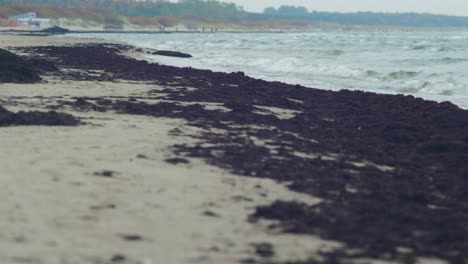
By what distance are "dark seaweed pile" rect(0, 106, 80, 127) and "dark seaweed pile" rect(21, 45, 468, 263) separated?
164 centimetres

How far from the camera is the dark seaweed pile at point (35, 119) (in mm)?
8281

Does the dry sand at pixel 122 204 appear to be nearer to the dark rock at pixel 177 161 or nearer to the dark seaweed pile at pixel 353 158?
Result: the dark rock at pixel 177 161

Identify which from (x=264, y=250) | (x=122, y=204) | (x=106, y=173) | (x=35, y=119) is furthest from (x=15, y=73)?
(x=264, y=250)

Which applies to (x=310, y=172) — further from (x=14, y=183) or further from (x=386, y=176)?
(x=14, y=183)

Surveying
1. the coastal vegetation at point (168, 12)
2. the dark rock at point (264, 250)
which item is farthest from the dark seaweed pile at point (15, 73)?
the coastal vegetation at point (168, 12)

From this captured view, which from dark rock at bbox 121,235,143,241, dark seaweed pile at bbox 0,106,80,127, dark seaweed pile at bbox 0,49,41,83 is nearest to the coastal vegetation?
dark seaweed pile at bbox 0,49,41,83

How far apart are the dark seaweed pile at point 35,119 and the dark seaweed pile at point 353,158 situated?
64.7 inches

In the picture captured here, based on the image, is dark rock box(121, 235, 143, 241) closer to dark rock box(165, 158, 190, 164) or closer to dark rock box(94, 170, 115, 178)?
dark rock box(94, 170, 115, 178)

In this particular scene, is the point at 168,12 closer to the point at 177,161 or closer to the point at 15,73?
the point at 15,73

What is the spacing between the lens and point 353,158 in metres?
7.73

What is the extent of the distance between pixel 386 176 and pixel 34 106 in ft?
17.6

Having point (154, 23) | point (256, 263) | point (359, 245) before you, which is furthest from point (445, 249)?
point (154, 23)

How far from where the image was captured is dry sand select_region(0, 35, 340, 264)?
164 inches

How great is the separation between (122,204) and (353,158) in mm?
3300
